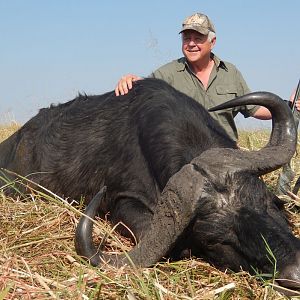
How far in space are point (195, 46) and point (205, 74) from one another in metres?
0.43

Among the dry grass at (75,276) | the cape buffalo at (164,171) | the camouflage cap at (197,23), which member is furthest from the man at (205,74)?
the dry grass at (75,276)

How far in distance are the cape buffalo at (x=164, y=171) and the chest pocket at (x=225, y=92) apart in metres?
1.77

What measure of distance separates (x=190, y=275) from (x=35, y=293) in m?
1.09

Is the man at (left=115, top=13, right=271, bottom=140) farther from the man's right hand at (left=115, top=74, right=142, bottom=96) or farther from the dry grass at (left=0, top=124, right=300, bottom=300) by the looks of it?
the dry grass at (left=0, top=124, right=300, bottom=300)

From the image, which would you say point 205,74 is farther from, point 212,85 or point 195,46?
point 195,46

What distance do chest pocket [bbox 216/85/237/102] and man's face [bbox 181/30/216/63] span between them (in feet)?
1.49

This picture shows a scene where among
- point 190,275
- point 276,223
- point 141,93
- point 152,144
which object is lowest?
point 190,275

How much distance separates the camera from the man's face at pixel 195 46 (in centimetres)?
759

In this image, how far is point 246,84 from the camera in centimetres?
798

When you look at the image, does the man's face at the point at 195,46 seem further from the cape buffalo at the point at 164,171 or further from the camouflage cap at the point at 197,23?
the cape buffalo at the point at 164,171

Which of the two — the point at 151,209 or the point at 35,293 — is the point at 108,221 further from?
the point at 35,293

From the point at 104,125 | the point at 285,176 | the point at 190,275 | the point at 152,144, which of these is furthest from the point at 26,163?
the point at 190,275

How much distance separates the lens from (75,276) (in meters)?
3.65

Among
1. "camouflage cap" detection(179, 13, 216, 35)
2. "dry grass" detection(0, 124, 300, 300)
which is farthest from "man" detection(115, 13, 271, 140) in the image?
"dry grass" detection(0, 124, 300, 300)
